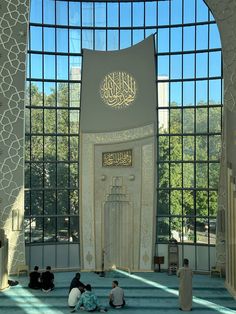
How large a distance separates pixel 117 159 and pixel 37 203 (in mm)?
2917

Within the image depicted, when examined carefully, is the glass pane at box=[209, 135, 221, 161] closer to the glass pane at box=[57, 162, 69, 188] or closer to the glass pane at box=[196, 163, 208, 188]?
the glass pane at box=[196, 163, 208, 188]

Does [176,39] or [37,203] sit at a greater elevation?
[176,39]

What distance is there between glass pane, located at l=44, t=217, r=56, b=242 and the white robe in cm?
604

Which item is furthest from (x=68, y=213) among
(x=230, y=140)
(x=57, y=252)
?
(x=230, y=140)

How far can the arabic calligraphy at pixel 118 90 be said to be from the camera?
1808 cm

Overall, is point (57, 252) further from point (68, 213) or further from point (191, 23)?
point (191, 23)

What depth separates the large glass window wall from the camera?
17.8 meters

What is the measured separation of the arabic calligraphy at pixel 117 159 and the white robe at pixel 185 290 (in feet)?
18.1

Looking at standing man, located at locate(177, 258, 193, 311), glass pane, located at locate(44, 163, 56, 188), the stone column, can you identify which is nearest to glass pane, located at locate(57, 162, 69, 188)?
glass pane, located at locate(44, 163, 56, 188)

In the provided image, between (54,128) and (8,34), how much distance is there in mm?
3309

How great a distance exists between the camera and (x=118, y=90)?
18094 mm

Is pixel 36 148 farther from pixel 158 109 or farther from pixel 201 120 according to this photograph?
pixel 201 120

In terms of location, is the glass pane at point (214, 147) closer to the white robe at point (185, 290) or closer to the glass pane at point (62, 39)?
the white robe at point (185, 290)

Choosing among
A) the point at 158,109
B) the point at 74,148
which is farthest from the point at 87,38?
the point at 74,148
